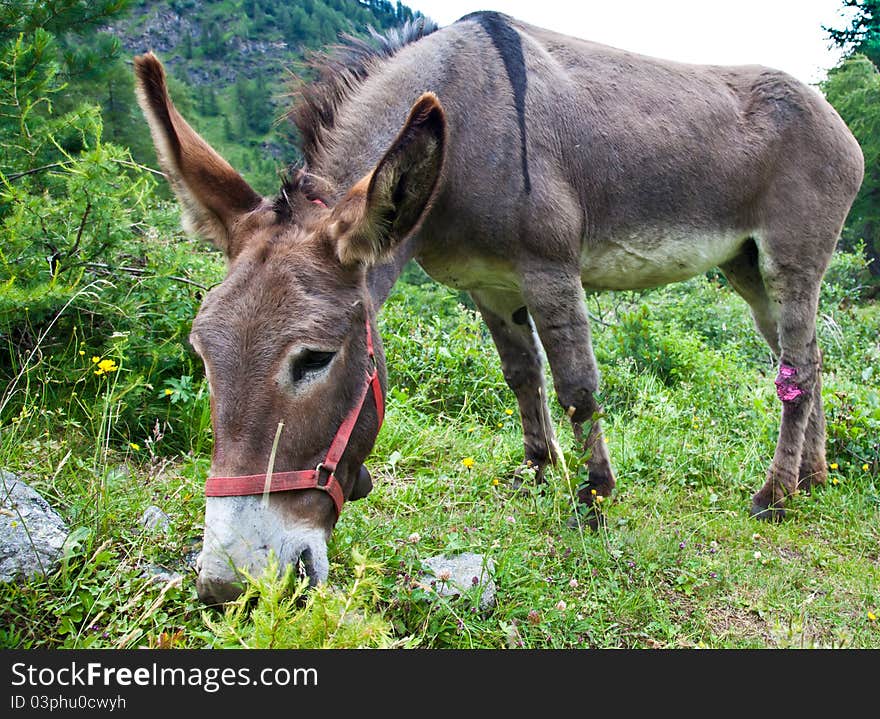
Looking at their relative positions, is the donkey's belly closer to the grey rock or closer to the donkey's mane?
the donkey's mane

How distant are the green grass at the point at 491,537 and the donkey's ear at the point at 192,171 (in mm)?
1222

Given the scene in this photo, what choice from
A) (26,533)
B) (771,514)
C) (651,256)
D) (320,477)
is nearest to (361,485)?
(320,477)

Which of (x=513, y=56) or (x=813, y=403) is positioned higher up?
(x=513, y=56)

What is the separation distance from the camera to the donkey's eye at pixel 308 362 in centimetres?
213

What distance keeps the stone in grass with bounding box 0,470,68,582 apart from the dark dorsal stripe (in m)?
2.53

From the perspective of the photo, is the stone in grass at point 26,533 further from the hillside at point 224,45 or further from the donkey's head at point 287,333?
the hillside at point 224,45

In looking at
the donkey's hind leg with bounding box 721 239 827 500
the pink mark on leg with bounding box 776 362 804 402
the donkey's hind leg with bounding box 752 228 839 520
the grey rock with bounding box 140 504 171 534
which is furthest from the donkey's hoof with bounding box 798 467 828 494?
the grey rock with bounding box 140 504 171 534

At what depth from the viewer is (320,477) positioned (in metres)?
2.21

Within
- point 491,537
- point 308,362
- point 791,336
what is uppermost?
point 308,362

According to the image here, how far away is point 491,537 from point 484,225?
5.04 ft

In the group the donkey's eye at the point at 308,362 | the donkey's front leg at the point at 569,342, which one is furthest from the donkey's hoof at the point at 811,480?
the donkey's eye at the point at 308,362

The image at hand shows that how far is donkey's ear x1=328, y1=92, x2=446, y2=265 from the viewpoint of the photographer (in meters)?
2.16

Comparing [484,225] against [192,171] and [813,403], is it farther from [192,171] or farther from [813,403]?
[813,403]

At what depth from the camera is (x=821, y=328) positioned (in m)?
8.52
